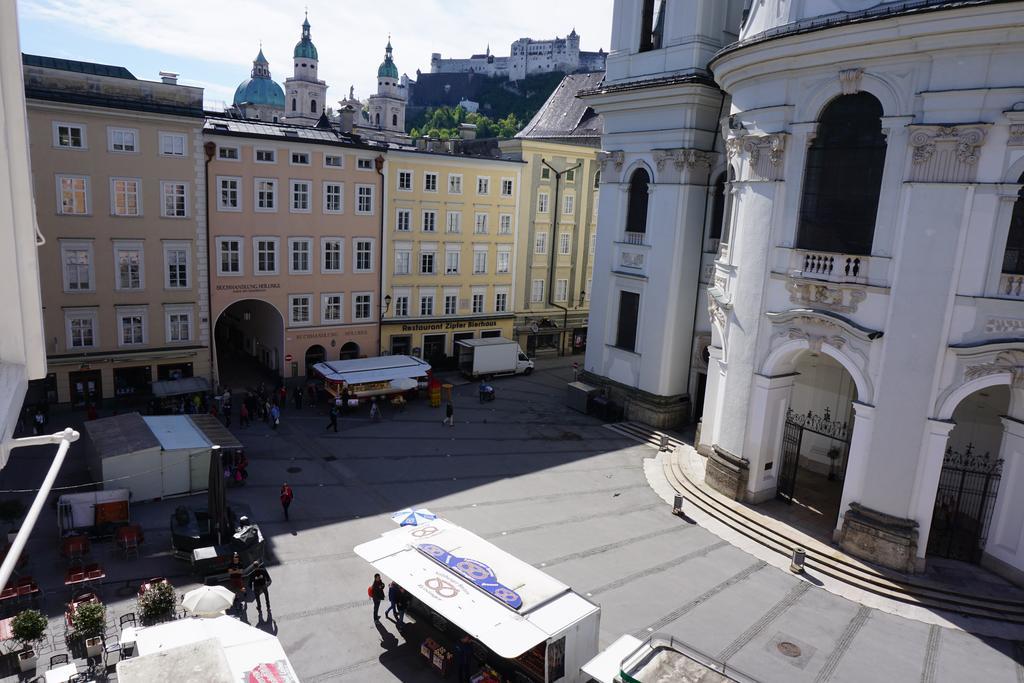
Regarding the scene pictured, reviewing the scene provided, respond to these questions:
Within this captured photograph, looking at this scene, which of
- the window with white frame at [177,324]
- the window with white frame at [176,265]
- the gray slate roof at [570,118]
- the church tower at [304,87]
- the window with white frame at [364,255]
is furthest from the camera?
the church tower at [304,87]

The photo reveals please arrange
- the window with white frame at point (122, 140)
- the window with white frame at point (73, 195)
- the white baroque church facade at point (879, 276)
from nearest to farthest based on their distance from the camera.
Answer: the white baroque church facade at point (879, 276)
the window with white frame at point (73, 195)
the window with white frame at point (122, 140)

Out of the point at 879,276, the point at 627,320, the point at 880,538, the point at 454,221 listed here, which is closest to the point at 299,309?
the point at 454,221

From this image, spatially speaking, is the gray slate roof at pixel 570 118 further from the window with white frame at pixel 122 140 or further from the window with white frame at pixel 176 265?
the window with white frame at pixel 122 140

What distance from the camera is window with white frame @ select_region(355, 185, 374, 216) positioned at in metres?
39.8

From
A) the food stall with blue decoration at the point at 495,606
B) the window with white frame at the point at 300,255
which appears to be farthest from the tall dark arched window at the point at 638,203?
the food stall with blue decoration at the point at 495,606

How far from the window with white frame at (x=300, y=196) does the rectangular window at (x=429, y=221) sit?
7.31m

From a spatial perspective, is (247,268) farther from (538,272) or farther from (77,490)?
(538,272)

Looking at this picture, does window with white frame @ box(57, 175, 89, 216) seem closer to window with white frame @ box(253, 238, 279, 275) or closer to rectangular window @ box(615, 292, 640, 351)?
window with white frame @ box(253, 238, 279, 275)

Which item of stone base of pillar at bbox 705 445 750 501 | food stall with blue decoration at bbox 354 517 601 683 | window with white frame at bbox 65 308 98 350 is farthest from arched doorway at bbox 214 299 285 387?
food stall with blue decoration at bbox 354 517 601 683

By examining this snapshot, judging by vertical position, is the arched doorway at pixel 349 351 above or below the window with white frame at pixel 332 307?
below

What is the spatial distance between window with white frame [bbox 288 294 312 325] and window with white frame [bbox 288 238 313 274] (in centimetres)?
139

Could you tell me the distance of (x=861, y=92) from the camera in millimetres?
20688

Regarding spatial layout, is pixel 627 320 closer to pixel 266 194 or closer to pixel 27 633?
pixel 266 194

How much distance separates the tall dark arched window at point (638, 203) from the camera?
33875 millimetres
